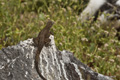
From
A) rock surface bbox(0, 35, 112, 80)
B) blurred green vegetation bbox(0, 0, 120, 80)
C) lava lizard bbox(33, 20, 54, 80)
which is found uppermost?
lava lizard bbox(33, 20, 54, 80)

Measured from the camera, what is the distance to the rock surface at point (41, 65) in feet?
8.69

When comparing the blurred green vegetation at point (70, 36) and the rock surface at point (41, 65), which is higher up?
the rock surface at point (41, 65)

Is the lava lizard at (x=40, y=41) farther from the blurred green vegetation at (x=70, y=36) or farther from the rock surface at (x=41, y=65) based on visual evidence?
the blurred green vegetation at (x=70, y=36)

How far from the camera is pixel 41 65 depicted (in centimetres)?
278

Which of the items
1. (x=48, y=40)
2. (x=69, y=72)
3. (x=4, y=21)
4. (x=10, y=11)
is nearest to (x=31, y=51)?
(x=48, y=40)

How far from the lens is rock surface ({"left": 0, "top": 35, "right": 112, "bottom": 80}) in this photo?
2.65m

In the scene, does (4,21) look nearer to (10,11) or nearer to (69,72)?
(10,11)

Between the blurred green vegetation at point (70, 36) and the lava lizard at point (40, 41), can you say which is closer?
the lava lizard at point (40, 41)

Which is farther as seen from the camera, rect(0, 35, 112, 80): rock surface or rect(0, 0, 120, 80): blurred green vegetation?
rect(0, 0, 120, 80): blurred green vegetation

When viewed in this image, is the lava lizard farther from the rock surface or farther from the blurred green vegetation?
the blurred green vegetation

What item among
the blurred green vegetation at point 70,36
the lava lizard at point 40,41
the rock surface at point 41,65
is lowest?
the blurred green vegetation at point 70,36

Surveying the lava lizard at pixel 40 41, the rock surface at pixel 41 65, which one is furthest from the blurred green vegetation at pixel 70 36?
the rock surface at pixel 41 65

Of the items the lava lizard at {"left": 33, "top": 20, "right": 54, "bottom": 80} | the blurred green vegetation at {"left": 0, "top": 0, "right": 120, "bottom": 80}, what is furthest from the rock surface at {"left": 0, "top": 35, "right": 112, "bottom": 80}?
the blurred green vegetation at {"left": 0, "top": 0, "right": 120, "bottom": 80}

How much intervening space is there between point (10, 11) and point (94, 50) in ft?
7.27
